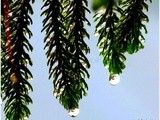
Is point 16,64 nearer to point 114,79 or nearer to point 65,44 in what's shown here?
point 65,44

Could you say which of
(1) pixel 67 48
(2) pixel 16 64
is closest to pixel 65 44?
(1) pixel 67 48

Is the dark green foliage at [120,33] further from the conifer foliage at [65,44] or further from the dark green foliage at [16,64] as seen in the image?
the dark green foliage at [16,64]

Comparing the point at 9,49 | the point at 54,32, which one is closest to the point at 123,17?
the point at 54,32

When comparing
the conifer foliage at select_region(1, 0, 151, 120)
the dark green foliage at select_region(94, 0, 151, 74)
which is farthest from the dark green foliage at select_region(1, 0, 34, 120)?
the dark green foliage at select_region(94, 0, 151, 74)

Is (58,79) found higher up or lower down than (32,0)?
lower down

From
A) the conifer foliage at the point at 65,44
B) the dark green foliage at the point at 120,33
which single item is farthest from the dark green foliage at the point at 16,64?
the dark green foliage at the point at 120,33

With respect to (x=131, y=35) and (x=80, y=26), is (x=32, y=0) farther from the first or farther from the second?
(x=131, y=35)
